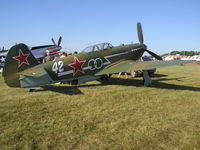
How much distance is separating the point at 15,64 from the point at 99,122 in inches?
177

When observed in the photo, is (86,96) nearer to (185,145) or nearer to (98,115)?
(98,115)

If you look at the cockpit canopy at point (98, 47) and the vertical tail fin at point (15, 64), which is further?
the cockpit canopy at point (98, 47)

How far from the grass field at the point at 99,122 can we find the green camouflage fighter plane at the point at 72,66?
97cm

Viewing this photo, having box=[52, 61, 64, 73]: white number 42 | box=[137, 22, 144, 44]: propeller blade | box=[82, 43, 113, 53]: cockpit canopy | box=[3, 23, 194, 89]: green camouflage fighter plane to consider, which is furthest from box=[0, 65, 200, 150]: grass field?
box=[137, 22, 144, 44]: propeller blade

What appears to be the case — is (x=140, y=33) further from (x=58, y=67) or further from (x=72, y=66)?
(x=58, y=67)

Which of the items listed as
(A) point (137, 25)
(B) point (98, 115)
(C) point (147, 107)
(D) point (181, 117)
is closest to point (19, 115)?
(B) point (98, 115)

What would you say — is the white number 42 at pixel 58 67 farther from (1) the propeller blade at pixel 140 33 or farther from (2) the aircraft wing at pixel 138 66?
(1) the propeller blade at pixel 140 33

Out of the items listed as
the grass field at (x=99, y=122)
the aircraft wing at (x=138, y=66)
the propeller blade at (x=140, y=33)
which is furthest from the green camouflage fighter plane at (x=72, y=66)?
the propeller blade at (x=140, y=33)

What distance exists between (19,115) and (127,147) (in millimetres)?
2965

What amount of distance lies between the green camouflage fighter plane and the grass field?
97 cm

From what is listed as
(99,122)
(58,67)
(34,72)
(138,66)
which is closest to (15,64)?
(34,72)

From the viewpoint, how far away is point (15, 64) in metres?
6.65

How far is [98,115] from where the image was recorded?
4453 mm

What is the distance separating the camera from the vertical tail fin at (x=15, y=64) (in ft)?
21.3
